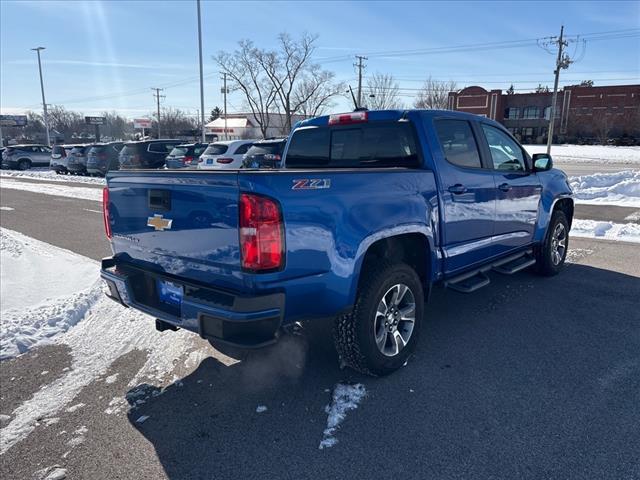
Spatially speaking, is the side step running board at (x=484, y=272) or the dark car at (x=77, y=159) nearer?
the side step running board at (x=484, y=272)

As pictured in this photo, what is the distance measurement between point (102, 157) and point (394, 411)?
83.0 ft

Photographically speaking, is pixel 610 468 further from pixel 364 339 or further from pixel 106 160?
pixel 106 160

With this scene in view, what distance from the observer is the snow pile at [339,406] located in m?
2.88

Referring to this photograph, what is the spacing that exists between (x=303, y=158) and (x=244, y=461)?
298 cm

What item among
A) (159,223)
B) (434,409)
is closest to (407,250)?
(434,409)

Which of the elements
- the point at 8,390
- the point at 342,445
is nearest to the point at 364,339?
the point at 342,445

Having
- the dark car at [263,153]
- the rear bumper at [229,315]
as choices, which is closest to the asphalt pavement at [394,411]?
the rear bumper at [229,315]

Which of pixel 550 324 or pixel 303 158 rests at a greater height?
pixel 303 158

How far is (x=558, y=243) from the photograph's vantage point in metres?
6.27

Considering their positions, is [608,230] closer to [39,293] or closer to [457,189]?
[457,189]

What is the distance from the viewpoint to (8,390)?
3.55 metres

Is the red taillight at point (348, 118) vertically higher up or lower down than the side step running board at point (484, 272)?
higher up

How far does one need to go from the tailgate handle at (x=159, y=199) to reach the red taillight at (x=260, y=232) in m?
0.71

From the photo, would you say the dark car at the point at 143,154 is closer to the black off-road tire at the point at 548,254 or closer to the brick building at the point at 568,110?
the black off-road tire at the point at 548,254
